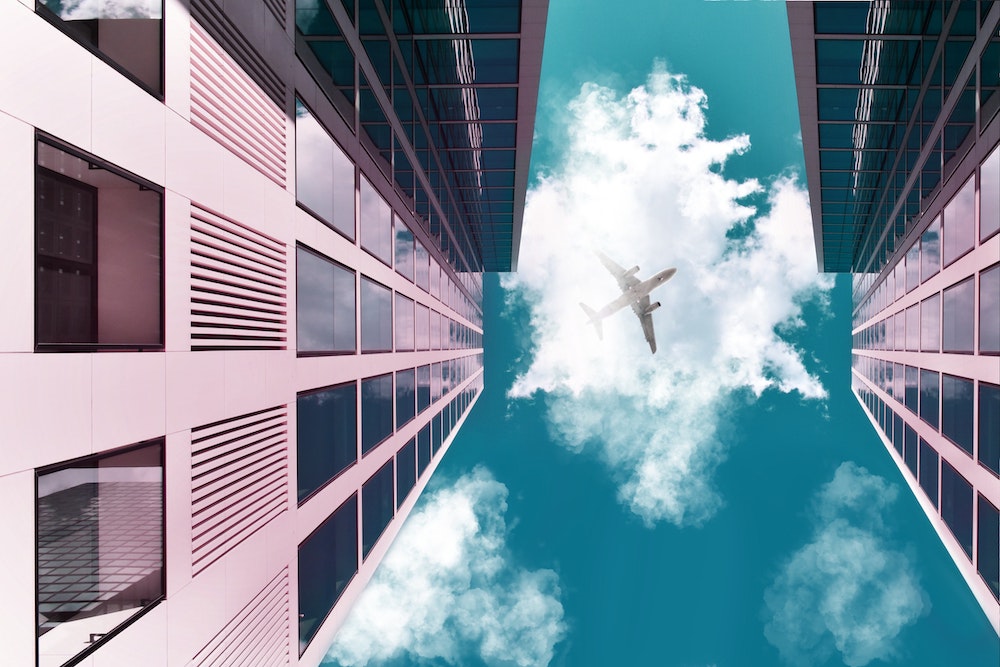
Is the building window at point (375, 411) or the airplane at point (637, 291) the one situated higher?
the airplane at point (637, 291)

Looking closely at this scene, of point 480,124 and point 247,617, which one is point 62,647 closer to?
point 247,617

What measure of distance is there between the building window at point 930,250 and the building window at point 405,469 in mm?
24741

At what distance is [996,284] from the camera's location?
14312 mm

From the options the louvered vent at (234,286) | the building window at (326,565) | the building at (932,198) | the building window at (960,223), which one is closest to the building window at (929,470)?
the building at (932,198)

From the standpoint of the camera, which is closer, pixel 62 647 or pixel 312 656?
pixel 62 647

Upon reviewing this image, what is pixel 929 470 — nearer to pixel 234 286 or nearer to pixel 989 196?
pixel 989 196

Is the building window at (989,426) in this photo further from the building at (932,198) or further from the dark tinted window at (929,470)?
the dark tinted window at (929,470)

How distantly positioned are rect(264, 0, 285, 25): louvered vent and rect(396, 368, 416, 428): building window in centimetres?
1396

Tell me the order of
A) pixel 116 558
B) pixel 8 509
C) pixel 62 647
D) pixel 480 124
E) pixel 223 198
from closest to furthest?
pixel 8 509
pixel 62 647
pixel 116 558
pixel 223 198
pixel 480 124

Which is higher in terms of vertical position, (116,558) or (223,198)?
(223,198)

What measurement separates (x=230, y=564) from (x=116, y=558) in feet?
10.1

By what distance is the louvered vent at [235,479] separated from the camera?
912 centimetres

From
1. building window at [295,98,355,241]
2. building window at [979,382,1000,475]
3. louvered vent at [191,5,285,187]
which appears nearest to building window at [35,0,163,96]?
louvered vent at [191,5,285,187]

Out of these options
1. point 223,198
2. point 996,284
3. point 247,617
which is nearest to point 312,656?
point 247,617
